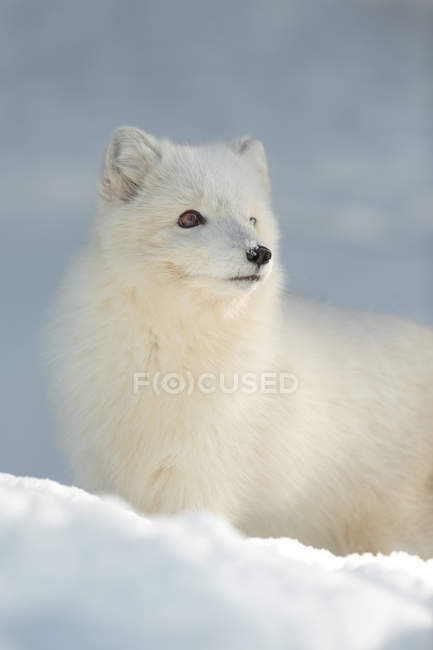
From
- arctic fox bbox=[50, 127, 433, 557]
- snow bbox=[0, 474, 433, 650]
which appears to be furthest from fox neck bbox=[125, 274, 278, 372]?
snow bbox=[0, 474, 433, 650]

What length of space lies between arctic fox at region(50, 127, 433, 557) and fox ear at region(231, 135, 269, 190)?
0.05 ft

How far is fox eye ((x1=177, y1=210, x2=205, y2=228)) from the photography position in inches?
143

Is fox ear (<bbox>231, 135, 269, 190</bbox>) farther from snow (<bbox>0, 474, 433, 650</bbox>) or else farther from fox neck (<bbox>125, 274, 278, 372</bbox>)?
snow (<bbox>0, 474, 433, 650</bbox>)

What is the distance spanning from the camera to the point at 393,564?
2479mm

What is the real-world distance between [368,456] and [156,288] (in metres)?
1.54

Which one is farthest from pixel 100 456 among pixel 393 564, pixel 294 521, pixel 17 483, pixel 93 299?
pixel 393 564

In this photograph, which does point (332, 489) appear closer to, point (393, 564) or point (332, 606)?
Answer: point (393, 564)

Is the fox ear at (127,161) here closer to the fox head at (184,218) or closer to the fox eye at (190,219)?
the fox head at (184,218)

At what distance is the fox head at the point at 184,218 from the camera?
11.5ft

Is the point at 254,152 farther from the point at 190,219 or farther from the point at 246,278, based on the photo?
the point at 246,278

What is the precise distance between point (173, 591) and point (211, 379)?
2.08 meters

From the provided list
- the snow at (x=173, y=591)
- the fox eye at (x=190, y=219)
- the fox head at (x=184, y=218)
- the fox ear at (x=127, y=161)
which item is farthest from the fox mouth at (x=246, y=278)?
the snow at (x=173, y=591)

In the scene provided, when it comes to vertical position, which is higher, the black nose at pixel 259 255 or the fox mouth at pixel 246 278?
the black nose at pixel 259 255

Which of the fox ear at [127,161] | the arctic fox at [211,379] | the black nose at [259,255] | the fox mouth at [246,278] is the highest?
the fox ear at [127,161]
